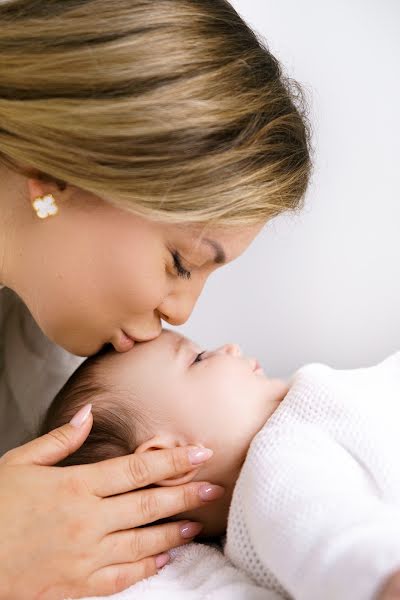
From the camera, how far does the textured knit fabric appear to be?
0.97 m

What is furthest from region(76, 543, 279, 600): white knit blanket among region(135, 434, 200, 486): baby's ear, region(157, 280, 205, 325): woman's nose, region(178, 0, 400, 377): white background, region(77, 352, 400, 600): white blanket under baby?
region(178, 0, 400, 377): white background

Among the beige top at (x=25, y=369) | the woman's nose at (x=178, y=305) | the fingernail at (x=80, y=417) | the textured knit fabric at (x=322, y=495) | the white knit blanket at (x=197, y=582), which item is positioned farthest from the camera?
the beige top at (x=25, y=369)

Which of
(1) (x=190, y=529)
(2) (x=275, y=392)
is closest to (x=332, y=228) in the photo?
(2) (x=275, y=392)

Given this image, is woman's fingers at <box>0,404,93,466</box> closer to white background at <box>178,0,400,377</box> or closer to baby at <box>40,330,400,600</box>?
baby at <box>40,330,400,600</box>

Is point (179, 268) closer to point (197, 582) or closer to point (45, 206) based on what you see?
point (45, 206)

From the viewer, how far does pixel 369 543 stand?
959 millimetres

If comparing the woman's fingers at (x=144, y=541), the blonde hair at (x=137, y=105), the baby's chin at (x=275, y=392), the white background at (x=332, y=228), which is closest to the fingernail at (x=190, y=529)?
the woman's fingers at (x=144, y=541)

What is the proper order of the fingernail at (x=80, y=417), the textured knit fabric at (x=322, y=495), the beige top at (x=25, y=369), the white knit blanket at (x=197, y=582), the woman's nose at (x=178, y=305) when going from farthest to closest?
the beige top at (x=25, y=369)
the woman's nose at (x=178, y=305)
the fingernail at (x=80, y=417)
the white knit blanket at (x=197, y=582)
the textured knit fabric at (x=322, y=495)

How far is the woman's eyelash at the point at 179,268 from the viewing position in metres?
1.26

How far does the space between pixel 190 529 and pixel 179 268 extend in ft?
1.39

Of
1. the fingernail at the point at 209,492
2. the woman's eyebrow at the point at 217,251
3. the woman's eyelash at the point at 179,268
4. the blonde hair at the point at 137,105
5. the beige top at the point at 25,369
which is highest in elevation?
the blonde hair at the point at 137,105

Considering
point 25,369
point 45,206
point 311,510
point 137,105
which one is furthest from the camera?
point 25,369

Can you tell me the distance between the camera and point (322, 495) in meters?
1.05

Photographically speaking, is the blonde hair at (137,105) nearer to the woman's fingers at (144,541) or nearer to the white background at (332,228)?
the woman's fingers at (144,541)
